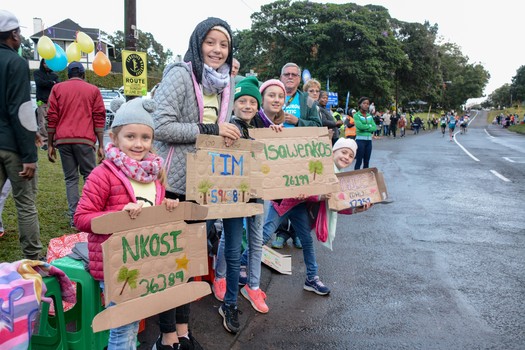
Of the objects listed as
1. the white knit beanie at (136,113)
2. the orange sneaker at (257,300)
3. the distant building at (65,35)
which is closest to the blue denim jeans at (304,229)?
the orange sneaker at (257,300)

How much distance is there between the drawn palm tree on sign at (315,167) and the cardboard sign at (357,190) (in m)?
0.41

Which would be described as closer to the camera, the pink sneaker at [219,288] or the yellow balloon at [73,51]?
the pink sneaker at [219,288]

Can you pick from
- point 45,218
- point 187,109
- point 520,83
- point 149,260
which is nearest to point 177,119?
point 187,109

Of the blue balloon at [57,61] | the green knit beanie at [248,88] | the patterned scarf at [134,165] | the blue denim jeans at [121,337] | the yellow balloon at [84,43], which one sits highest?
the yellow balloon at [84,43]

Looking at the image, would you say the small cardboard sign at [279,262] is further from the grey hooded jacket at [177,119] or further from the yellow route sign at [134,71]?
the yellow route sign at [134,71]

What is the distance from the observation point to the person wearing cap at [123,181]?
239cm

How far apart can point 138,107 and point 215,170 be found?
0.65 meters

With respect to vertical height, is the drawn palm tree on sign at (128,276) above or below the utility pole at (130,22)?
below

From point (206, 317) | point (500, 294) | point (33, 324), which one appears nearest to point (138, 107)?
point (33, 324)

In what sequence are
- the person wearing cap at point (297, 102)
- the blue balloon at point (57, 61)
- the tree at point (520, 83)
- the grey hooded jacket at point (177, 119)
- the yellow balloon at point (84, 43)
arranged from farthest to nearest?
the tree at point (520, 83), the yellow balloon at point (84, 43), the blue balloon at point (57, 61), the person wearing cap at point (297, 102), the grey hooded jacket at point (177, 119)

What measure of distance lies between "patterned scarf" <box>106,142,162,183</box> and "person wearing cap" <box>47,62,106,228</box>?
116 inches

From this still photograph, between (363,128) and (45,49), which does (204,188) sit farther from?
(45,49)

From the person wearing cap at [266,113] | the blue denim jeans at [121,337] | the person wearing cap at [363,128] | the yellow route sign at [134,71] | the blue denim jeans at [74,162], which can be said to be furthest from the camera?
the person wearing cap at [363,128]

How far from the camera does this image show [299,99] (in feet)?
15.2
